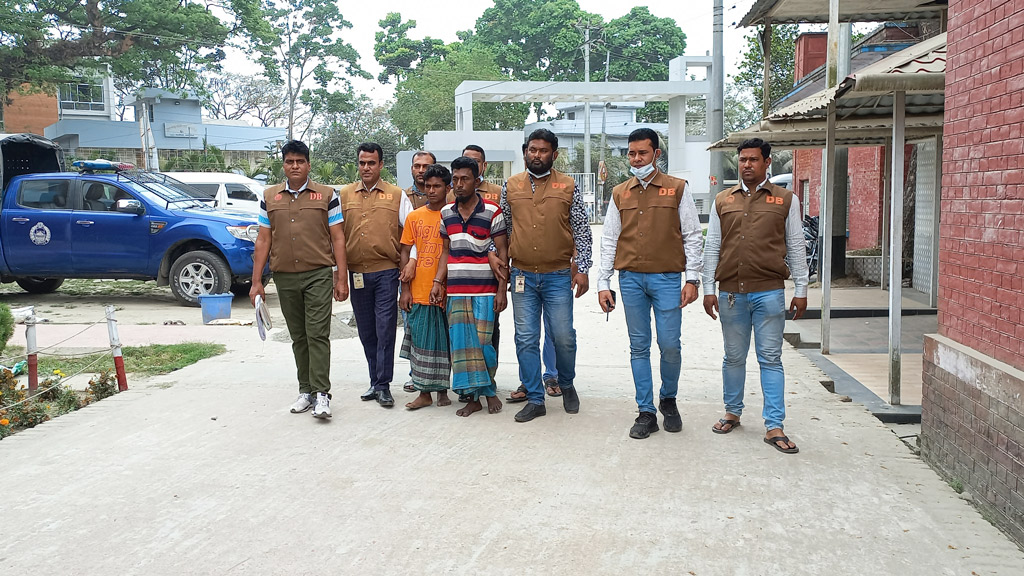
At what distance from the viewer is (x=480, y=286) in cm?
583

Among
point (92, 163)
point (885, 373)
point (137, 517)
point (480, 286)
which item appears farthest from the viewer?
point (92, 163)

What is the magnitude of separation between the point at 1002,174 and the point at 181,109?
4792 centimetres

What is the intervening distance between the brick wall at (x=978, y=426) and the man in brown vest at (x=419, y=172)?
372cm

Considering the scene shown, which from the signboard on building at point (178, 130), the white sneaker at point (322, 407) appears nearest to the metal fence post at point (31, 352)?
the white sneaker at point (322, 407)

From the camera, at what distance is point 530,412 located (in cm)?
575

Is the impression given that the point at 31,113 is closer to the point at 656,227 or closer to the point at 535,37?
the point at 535,37

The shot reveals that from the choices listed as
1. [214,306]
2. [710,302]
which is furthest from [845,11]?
[214,306]

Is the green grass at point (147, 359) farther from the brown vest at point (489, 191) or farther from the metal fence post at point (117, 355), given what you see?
the brown vest at point (489, 191)

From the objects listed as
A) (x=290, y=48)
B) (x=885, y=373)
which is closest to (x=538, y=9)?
(x=290, y=48)

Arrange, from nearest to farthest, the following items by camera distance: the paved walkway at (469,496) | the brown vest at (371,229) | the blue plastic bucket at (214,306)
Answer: the paved walkway at (469,496) → the brown vest at (371,229) → the blue plastic bucket at (214,306)

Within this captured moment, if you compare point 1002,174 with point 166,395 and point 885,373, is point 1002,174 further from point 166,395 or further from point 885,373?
point 166,395

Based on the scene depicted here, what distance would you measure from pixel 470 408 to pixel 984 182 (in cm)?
339

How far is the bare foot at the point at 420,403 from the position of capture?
6.05 metres

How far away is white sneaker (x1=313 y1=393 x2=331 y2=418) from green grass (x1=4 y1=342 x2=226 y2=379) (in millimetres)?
2472
